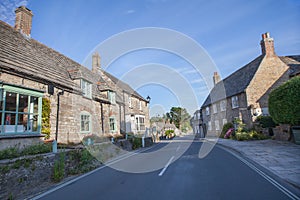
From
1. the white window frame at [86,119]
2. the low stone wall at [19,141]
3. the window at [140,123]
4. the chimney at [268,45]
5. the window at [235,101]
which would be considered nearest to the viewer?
the low stone wall at [19,141]

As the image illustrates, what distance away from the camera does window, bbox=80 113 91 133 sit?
14195 millimetres

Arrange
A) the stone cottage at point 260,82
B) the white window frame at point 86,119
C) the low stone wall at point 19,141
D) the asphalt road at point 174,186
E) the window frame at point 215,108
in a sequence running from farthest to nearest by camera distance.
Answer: the window frame at point 215,108 → the stone cottage at point 260,82 → the white window frame at point 86,119 → the low stone wall at point 19,141 → the asphalt road at point 174,186

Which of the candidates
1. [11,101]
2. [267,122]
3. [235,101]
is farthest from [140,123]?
[11,101]

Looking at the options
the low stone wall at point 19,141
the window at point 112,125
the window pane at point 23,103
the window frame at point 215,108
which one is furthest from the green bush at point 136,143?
the window frame at point 215,108

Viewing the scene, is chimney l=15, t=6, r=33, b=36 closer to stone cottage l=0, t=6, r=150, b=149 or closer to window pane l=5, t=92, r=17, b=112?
stone cottage l=0, t=6, r=150, b=149

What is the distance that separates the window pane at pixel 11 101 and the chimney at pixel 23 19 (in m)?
7.90

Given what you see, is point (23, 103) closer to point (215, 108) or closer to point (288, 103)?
point (288, 103)

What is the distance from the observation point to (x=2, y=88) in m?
7.99

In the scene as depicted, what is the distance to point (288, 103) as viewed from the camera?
560 inches

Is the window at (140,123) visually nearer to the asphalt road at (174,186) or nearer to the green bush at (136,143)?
the green bush at (136,143)

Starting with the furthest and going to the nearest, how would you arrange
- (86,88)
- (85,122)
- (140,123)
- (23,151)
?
(140,123) < (86,88) < (85,122) < (23,151)

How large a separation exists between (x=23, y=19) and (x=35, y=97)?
323 inches

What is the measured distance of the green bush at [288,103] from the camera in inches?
537

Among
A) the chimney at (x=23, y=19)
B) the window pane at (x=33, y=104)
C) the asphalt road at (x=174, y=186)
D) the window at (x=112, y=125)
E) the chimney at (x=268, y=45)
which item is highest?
the chimney at (x=268, y=45)
